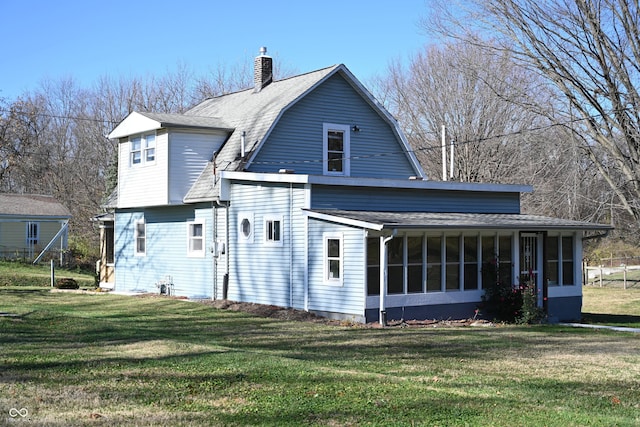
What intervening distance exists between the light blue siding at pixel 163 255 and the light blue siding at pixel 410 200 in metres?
5.06

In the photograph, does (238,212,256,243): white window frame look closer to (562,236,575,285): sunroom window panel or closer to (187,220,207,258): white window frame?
(187,220,207,258): white window frame

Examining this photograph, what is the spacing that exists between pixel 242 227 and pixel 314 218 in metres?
3.45

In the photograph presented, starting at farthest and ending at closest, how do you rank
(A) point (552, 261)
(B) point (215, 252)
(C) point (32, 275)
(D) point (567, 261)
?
(C) point (32, 275)
(B) point (215, 252)
(D) point (567, 261)
(A) point (552, 261)

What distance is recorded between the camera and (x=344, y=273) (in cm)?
1909

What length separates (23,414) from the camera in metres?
7.95

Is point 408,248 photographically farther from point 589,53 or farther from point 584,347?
point 589,53

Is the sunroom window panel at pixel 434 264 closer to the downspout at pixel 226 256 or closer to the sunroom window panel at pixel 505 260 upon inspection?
the sunroom window panel at pixel 505 260

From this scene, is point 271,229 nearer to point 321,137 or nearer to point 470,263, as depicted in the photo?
point 321,137

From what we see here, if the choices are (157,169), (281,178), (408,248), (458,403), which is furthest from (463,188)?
(458,403)

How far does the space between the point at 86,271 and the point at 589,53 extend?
29.7 metres

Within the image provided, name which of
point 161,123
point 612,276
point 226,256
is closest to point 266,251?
point 226,256

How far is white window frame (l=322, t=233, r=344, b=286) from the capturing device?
19125 mm

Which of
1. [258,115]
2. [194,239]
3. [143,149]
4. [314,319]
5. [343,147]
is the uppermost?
[258,115]

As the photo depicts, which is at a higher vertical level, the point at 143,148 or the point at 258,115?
the point at 258,115
